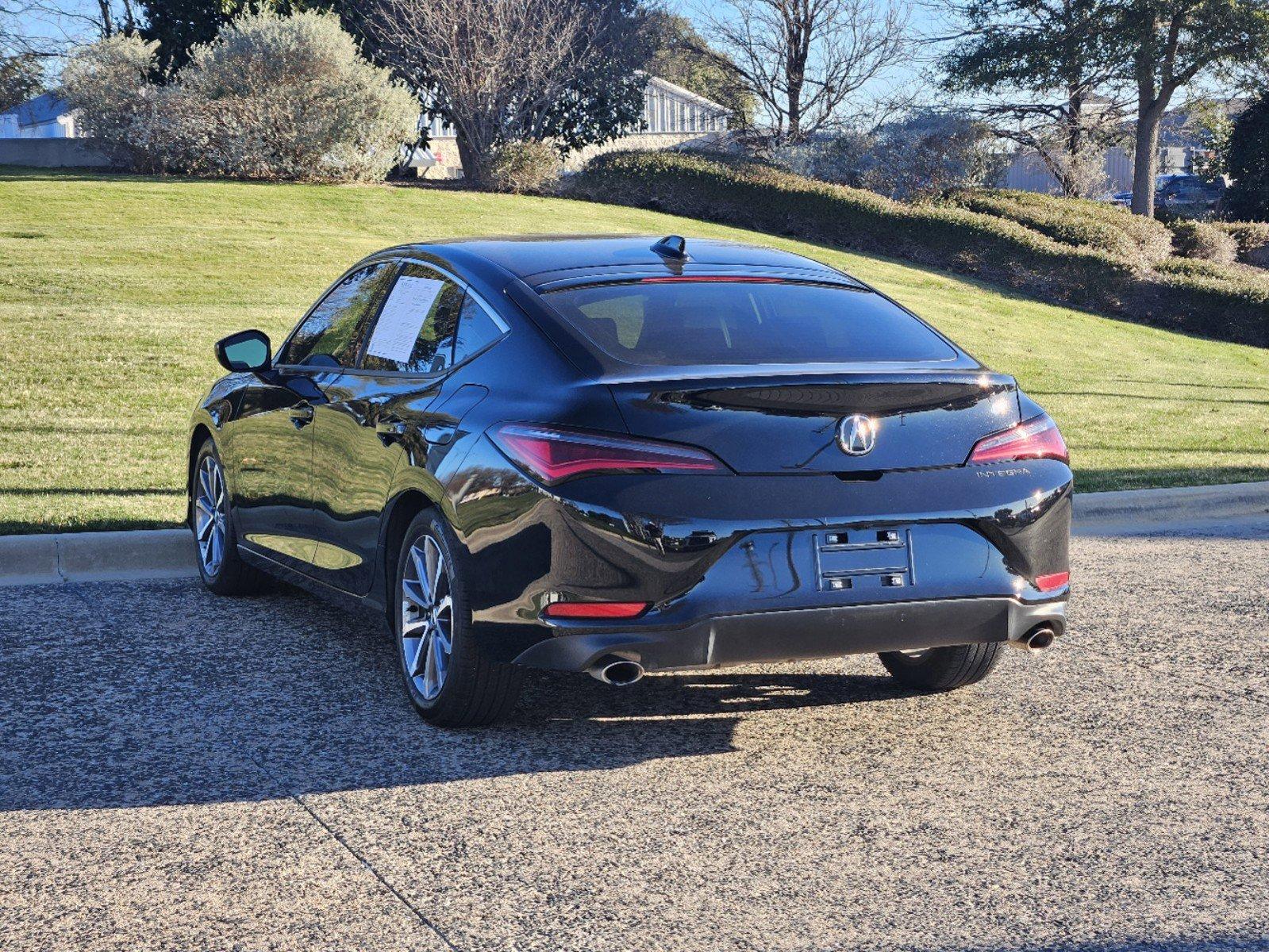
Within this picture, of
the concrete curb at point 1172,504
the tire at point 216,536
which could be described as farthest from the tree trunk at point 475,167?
the tire at point 216,536

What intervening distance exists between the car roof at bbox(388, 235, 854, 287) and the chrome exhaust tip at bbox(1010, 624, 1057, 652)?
1.57 metres

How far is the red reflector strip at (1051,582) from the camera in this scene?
484 centimetres

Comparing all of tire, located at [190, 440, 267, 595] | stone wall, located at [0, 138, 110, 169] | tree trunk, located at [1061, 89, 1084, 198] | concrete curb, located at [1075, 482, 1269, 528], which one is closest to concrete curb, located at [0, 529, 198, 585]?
tire, located at [190, 440, 267, 595]

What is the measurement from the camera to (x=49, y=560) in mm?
7496

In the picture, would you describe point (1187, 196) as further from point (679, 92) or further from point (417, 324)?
point (417, 324)

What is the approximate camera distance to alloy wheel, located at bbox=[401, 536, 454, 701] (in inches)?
196

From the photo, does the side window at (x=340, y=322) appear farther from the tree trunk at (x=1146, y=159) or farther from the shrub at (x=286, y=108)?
the tree trunk at (x=1146, y=159)

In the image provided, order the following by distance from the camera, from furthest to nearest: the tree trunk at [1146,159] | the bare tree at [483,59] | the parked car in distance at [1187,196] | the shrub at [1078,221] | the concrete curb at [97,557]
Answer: the parked car in distance at [1187,196]
the tree trunk at [1146,159]
the bare tree at [483,59]
the shrub at [1078,221]
the concrete curb at [97,557]

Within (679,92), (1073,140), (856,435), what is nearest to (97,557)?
(856,435)

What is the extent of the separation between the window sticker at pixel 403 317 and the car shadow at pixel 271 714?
4.05 ft

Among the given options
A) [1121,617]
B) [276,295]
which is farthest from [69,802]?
[276,295]

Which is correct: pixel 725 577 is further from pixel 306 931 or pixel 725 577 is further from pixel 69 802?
pixel 69 802

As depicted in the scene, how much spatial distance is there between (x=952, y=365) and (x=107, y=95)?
25.9 m

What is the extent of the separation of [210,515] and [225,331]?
7.80 m
